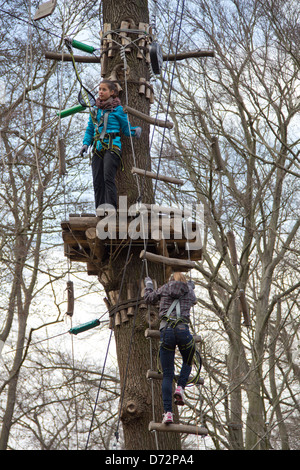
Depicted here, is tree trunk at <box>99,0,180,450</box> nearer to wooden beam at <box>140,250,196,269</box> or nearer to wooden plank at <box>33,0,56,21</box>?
wooden beam at <box>140,250,196,269</box>

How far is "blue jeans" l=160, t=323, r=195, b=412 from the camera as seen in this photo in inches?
210

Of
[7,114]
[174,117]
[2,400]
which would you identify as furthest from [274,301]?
[2,400]

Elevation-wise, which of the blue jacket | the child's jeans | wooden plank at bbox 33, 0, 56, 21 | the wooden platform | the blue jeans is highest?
wooden plank at bbox 33, 0, 56, 21

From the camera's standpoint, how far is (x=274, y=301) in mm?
11016

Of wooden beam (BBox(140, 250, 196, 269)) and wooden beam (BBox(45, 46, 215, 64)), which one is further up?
wooden beam (BBox(45, 46, 215, 64))

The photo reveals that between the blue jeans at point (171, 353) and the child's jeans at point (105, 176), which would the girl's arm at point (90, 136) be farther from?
the blue jeans at point (171, 353)

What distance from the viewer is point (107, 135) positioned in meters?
6.40

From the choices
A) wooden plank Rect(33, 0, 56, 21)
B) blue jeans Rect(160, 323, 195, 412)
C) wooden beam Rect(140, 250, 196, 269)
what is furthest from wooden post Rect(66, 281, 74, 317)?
wooden plank Rect(33, 0, 56, 21)

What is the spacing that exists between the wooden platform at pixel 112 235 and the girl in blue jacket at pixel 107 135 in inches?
19.0

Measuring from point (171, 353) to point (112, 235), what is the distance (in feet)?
3.69

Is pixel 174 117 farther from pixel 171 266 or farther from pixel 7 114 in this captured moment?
pixel 171 266

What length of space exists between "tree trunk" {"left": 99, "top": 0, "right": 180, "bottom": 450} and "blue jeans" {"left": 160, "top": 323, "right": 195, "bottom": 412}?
0.54 feet

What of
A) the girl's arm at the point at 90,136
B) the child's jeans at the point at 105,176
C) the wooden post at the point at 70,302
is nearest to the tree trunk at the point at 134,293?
the child's jeans at the point at 105,176

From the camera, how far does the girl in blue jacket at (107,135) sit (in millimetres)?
6262
